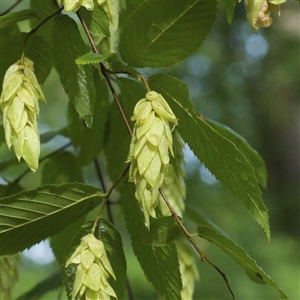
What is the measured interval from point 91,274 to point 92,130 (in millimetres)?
474

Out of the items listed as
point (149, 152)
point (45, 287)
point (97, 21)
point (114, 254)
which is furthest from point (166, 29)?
point (45, 287)

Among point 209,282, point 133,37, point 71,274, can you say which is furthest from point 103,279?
point 209,282

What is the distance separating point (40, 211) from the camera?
0.72 m

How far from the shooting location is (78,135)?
3.44 ft

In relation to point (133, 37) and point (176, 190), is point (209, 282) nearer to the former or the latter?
point (176, 190)

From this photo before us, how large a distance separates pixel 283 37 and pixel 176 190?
3.99m

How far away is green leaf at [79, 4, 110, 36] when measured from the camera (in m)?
0.69

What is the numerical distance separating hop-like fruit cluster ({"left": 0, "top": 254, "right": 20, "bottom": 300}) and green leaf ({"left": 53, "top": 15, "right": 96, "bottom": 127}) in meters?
0.37

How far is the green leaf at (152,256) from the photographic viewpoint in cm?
72

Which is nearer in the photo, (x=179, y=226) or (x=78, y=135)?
(x=179, y=226)

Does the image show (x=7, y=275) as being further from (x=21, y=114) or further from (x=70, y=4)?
(x=70, y=4)

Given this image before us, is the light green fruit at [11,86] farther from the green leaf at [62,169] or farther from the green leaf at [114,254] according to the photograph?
the green leaf at [62,169]

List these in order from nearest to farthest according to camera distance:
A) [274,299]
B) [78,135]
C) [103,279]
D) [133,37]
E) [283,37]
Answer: [103,279] < [133,37] < [78,135] < [274,299] < [283,37]

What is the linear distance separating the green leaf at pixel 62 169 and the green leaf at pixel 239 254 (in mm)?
443
